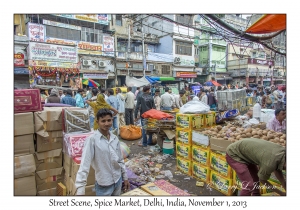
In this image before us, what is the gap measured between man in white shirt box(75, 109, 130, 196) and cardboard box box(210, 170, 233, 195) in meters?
2.24

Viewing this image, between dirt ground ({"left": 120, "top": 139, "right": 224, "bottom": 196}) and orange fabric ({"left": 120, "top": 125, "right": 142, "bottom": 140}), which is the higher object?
orange fabric ({"left": 120, "top": 125, "right": 142, "bottom": 140})

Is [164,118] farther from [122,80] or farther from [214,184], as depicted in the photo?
[122,80]

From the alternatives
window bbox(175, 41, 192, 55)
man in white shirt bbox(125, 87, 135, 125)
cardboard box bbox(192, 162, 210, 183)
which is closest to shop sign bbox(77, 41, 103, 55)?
window bbox(175, 41, 192, 55)

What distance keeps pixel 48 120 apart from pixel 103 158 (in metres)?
1.91

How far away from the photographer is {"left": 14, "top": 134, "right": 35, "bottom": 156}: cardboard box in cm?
330

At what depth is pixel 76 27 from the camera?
1752cm

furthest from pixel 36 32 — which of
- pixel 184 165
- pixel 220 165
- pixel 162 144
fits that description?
pixel 220 165

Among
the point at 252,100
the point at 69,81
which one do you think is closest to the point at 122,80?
the point at 69,81

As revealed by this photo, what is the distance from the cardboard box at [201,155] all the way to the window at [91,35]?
1699 centimetres

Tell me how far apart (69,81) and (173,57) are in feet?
45.5

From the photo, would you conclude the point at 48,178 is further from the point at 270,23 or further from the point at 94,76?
the point at 94,76

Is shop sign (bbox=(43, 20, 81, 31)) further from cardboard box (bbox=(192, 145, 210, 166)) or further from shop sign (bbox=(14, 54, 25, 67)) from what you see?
cardboard box (bbox=(192, 145, 210, 166))

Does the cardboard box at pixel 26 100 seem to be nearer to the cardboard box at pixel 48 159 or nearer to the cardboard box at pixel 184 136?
the cardboard box at pixel 48 159
